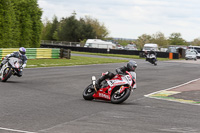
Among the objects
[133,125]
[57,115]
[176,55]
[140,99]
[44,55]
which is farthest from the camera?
[176,55]

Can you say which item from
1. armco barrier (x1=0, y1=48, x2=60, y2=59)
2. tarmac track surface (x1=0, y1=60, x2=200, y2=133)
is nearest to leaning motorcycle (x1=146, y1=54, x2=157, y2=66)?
armco barrier (x1=0, y1=48, x2=60, y2=59)

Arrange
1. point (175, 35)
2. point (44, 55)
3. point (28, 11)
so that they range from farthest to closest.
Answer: point (175, 35)
point (28, 11)
point (44, 55)

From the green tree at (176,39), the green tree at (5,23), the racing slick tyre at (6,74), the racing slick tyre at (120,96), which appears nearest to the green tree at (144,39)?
the green tree at (176,39)

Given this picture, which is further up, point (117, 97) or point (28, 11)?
point (28, 11)

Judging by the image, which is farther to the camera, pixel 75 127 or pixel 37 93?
pixel 37 93

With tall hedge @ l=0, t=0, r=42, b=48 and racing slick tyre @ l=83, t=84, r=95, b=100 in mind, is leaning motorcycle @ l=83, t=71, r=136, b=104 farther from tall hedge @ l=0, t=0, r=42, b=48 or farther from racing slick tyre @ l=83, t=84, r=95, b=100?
tall hedge @ l=0, t=0, r=42, b=48

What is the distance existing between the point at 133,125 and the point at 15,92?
6432 mm

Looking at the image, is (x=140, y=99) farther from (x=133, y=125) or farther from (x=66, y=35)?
(x=66, y=35)

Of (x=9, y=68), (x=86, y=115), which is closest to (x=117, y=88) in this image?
(x=86, y=115)

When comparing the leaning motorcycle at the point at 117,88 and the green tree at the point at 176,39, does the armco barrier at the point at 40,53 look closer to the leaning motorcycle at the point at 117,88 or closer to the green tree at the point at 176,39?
the leaning motorcycle at the point at 117,88

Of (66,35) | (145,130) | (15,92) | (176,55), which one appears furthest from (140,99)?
(66,35)

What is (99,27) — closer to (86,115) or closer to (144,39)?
(144,39)

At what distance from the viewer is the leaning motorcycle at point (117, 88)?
1109 cm

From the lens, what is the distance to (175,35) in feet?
579
